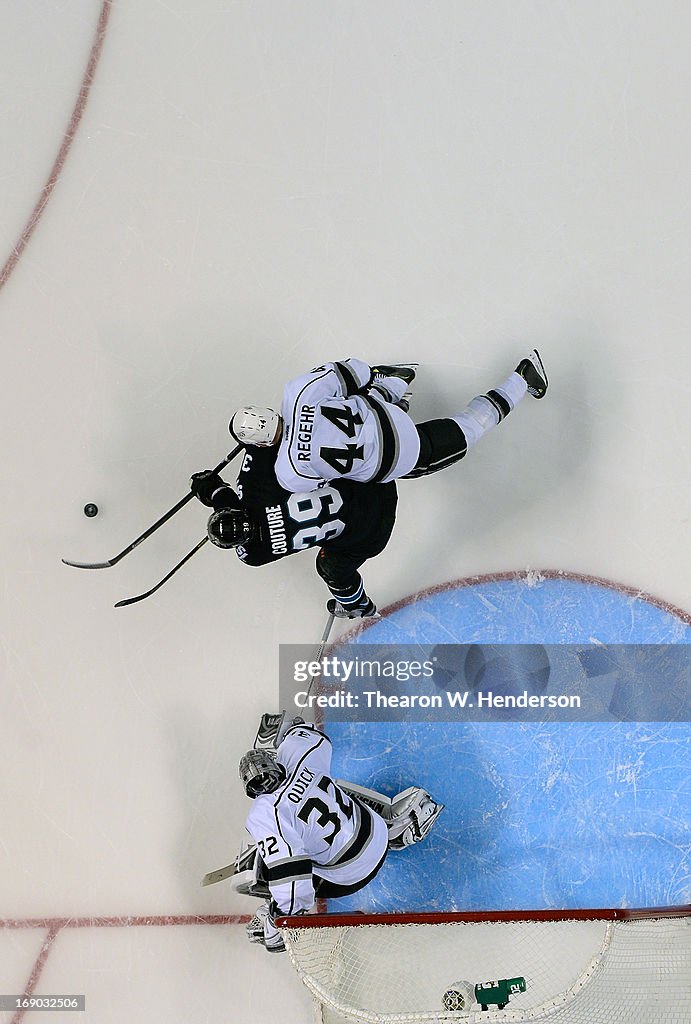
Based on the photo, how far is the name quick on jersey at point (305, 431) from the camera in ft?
→ 8.98

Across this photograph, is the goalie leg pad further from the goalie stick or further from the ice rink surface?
the goalie stick

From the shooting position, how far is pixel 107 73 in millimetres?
3807

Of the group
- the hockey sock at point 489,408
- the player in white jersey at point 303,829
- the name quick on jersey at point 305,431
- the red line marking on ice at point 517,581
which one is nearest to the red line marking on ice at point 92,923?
the player in white jersey at point 303,829

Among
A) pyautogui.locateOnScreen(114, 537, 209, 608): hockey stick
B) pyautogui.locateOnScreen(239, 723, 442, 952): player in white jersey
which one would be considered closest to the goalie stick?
pyautogui.locateOnScreen(239, 723, 442, 952): player in white jersey

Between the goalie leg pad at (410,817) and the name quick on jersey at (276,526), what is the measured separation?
1138 millimetres

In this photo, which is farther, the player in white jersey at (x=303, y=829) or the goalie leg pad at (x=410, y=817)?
the goalie leg pad at (x=410, y=817)

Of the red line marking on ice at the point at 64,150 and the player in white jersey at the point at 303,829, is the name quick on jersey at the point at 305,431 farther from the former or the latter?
the red line marking on ice at the point at 64,150

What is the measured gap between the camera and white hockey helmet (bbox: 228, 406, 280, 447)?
9.00ft

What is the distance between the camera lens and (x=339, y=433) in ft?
9.00

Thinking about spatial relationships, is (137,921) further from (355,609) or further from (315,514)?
(315,514)

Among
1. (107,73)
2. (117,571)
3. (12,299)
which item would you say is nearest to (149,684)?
(117,571)

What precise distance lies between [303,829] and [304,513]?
1.03 m

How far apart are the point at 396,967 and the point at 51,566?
2076 mm

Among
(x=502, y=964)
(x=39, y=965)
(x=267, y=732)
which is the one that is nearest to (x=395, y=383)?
(x=267, y=732)
